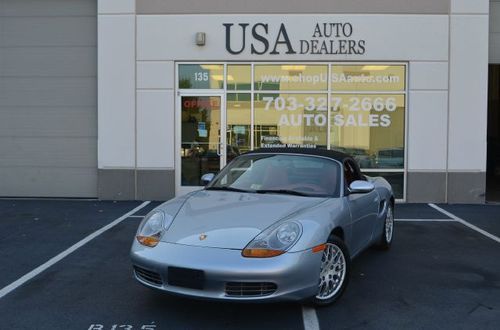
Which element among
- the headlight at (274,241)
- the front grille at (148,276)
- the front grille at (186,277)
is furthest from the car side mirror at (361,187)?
the front grille at (148,276)

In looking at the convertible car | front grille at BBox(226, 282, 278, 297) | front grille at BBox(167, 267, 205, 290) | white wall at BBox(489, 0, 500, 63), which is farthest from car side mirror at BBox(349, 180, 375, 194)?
white wall at BBox(489, 0, 500, 63)

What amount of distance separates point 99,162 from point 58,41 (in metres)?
2.99

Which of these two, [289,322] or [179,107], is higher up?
[179,107]

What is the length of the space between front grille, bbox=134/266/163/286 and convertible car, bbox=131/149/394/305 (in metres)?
0.01

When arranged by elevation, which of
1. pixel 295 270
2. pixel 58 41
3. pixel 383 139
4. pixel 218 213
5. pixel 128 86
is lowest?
pixel 295 270

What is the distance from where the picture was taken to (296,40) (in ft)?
37.0

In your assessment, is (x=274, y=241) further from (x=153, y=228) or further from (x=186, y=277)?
(x=153, y=228)

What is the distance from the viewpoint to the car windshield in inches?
209

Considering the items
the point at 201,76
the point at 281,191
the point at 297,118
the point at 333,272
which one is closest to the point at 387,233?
the point at 281,191

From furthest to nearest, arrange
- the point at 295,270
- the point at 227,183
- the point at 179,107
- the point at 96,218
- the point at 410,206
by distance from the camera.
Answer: the point at 179,107
the point at 410,206
the point at 96,218
the point at 227,183
the point at 295,270

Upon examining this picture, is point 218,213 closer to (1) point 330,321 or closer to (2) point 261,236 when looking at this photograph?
(2) point 261,236

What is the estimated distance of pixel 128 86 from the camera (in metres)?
11.4

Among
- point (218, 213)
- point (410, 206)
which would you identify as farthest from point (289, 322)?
point (410, 206)

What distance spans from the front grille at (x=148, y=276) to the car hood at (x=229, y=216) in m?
0.29
